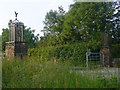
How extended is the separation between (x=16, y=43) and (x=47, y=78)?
4.85 meters

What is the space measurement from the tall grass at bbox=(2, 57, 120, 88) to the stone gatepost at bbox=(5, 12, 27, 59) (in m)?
3.73

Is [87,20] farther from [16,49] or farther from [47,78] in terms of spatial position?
[47,78]

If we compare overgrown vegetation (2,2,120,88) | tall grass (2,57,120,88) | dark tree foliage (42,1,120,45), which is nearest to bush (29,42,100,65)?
overgrown vegetation (2,2,120,88)

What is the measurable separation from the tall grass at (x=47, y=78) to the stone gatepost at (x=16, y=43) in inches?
147

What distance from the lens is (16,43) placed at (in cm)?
761

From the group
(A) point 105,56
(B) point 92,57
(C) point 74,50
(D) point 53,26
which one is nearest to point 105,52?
(A) point 105,56

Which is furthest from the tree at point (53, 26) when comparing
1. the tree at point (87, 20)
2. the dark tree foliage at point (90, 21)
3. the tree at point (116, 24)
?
the tree at point (116, 24)

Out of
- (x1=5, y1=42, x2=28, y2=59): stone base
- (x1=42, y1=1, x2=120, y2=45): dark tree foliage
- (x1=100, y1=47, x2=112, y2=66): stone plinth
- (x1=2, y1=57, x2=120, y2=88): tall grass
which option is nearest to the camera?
(x1=2, y1=57, x2=120, y2=88): tall grass

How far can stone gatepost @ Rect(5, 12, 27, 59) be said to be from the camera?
737 centimetres

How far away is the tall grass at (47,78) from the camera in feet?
9.43

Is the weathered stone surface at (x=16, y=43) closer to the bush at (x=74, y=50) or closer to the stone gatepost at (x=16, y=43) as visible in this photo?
the stone gatepost at (x=16, y=43)

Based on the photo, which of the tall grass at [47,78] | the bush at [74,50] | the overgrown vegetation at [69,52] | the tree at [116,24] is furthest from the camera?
the tree at [116,24]

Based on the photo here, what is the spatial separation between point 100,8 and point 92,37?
1.76 metres

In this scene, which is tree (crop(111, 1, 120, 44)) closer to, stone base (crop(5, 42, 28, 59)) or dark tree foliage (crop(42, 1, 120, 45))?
dark tree foliage (crop(42, 1, 120, 45))
